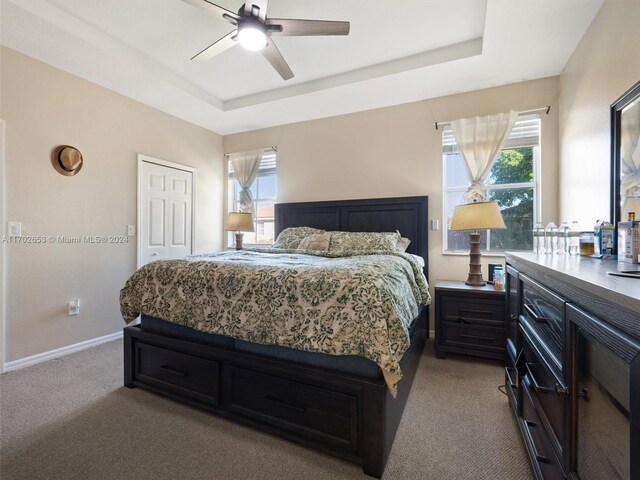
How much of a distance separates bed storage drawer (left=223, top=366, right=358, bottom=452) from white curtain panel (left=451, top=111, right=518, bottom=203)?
2564mm

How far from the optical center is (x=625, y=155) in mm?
1622

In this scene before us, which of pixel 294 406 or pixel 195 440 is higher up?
pixel 294 406

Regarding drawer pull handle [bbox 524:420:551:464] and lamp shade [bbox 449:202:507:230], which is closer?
drawer pull handle [bbox 524:420:551:464]

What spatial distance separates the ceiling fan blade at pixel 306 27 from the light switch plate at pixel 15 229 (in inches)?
104

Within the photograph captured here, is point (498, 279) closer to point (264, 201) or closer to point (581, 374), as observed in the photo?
point (581, 374)

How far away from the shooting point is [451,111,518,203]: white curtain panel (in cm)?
292

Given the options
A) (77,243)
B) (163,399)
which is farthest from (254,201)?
(163,399)

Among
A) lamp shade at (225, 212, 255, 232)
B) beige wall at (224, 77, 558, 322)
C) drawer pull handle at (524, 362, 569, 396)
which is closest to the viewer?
drawer pull handle at (524, 362, 569, 396)

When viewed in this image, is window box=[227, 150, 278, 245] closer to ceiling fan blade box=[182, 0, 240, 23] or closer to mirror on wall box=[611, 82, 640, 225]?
ceiling fan blade box=[182, 0, 240, 23]

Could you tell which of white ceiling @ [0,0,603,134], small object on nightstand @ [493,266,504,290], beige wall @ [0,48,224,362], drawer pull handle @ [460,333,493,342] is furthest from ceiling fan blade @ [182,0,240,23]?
drawer pull handle @ [460,333,493,342]

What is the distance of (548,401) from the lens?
1057mm

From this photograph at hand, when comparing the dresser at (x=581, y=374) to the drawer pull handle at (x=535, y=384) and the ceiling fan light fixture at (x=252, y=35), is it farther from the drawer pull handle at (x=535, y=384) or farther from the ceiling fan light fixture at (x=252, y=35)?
the ceiling fan light fixture at (x=252, y=35)

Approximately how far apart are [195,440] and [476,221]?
261 centimetres

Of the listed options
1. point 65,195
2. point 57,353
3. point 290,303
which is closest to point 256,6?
point 290,303
